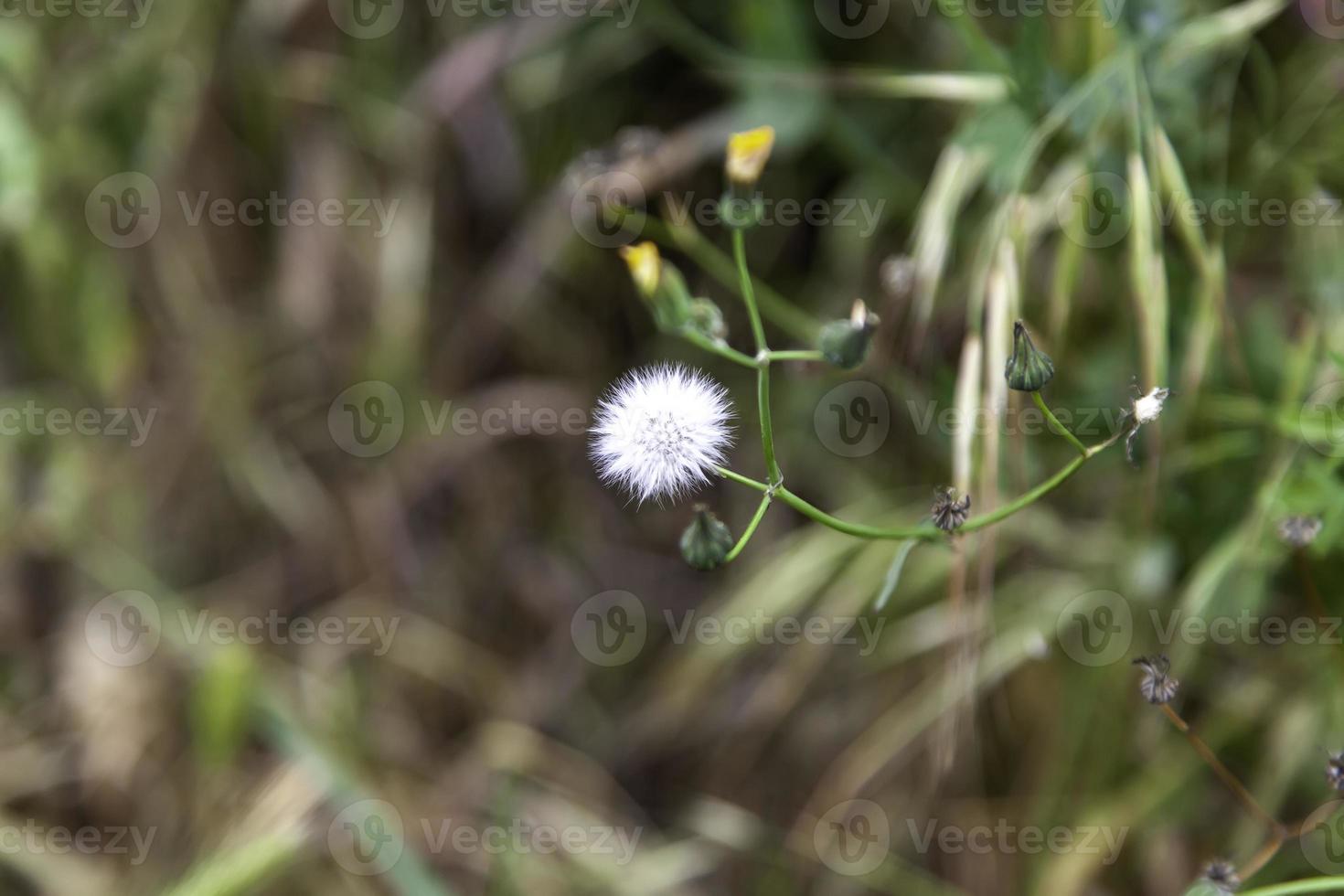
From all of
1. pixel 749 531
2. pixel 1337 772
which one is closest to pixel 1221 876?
pixel 1337 772

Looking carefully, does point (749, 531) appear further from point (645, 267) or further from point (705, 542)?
point (645, 267)

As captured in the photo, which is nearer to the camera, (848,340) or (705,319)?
(848,340)

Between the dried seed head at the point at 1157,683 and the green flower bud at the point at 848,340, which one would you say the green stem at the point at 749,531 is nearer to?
the green flower bud at the point at 848,340

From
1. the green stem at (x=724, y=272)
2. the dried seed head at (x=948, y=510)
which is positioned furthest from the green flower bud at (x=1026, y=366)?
the green stem at (x=724, y=272)

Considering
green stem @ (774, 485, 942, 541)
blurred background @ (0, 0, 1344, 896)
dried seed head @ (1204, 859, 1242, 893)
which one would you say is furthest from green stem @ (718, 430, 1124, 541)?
dried seed head @ (1204, 859, 1242, 893)

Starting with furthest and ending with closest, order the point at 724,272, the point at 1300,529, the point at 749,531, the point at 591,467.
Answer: the point at 591,467 < the point at 724,272 < the point at 1300,529 < the point at 749,531

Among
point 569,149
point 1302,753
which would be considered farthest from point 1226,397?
point 569,149
